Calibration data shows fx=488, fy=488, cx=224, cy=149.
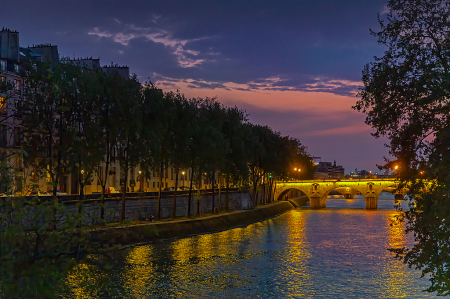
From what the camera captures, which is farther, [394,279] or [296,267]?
[296,267]

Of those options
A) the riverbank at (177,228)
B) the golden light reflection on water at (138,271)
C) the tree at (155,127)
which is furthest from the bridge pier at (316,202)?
the golden light reflection on water at (138,271)

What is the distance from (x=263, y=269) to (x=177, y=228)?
64.9 feet

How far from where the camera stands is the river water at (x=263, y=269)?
29.3 m

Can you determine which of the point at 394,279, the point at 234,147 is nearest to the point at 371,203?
the point at 234,147

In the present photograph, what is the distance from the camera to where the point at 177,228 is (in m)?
54.7

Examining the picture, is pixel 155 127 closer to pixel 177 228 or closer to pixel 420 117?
pixel 177 228

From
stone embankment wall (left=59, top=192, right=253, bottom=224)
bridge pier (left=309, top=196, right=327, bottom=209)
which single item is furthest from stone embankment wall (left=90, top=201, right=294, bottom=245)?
bridge pier (left=309, top=196, right=327, bottom=209)

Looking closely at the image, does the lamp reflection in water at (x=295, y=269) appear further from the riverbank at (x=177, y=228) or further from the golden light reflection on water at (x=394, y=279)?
the riverbank at (x=177, y=228)

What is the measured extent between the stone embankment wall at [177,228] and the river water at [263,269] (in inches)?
61.8

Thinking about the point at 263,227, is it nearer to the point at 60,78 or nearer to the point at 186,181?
the point at 60,78

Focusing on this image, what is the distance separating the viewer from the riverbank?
146 ft

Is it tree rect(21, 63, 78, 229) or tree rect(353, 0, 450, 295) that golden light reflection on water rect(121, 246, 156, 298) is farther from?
tree rect(353, 0, 450, 295)

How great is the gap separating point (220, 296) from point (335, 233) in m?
35.9

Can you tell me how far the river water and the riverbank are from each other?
5.10 ft
